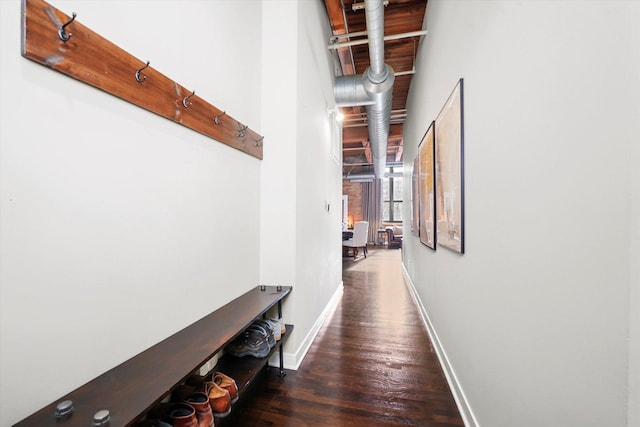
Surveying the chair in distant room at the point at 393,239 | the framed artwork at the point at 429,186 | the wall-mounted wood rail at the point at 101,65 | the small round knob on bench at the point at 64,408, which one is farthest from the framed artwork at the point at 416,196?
the chair in distant room at the point at 393,239

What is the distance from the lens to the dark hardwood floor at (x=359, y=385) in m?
1.60

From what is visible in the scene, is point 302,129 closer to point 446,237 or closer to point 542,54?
point 446,237

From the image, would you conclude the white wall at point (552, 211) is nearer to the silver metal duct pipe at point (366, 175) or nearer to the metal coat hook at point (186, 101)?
the metal coat hook at point (186, 101)

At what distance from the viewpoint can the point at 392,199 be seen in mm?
11062

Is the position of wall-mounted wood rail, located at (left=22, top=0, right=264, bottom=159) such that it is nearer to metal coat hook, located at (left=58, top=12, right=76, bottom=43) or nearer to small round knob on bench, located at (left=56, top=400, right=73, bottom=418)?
metal coat hook, located at (left=58, top=12, right=76, bottom=43)

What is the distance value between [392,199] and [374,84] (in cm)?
834

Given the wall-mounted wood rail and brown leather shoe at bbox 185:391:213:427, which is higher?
the wall-mounted wood rail

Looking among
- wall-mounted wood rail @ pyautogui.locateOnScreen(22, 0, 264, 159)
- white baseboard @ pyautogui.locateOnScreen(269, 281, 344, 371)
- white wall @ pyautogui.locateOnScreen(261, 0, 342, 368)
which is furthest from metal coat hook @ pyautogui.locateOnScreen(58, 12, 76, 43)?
white baseboard @ pyautogui.locateOnScreen(269, 281, 344, 371)

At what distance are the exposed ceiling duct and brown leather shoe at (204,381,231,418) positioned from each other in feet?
9.14

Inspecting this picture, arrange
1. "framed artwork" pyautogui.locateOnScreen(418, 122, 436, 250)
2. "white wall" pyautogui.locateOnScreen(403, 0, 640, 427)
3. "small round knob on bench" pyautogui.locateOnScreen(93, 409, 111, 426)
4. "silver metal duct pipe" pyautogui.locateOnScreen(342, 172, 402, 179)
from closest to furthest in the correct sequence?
"white wall" pyautogui.locateOnScreen(403, 0, 640, 427)
"small round knob on bench" pyautogui.locateOnScreen(93, 409, 111, 426)
"framed artwork" pyautogui.locateOnScreen(418, 122, 436, 250)
"silver metal duct pipe" pyautogui.locateOnScreen(342, 172, 402, 179)

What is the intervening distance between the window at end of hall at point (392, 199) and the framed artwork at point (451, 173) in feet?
29.3

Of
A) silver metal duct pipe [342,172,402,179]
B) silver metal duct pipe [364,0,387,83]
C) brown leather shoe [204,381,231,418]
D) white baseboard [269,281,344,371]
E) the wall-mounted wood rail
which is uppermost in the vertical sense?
silver metal duct pipe [364,0,387,83]

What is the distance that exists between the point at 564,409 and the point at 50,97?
1815mm

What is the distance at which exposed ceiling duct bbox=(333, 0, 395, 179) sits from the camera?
7.52 ft
